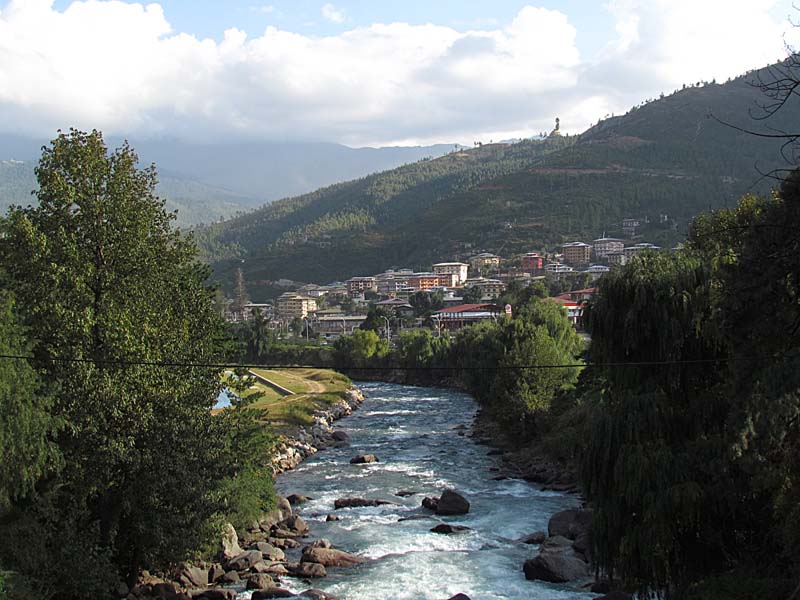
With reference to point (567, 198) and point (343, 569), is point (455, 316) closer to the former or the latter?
point (567, 198)

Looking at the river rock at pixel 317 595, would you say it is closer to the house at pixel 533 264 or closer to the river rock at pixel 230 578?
the river rock at pixel 230 578

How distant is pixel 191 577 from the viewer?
Result: 23594 mm

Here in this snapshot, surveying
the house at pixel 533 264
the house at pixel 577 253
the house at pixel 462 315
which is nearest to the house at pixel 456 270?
the house at pixel 533 264

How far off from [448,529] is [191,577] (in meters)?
9.43

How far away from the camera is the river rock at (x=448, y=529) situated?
2902 centimetres

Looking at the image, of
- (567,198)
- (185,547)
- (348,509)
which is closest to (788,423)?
(185,547)

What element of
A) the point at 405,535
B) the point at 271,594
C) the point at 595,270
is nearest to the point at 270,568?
the point at 271,594

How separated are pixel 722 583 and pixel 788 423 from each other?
3298mm

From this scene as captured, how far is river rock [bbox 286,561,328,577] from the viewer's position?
2452 cm

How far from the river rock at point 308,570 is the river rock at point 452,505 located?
800 centimetres

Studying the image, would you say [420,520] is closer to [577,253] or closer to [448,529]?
[448,529]

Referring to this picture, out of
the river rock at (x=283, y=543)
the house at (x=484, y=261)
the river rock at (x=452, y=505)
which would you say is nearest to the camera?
the river rock at (x=283, y=543)

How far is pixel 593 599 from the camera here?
21.3m

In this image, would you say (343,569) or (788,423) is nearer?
(788,423)
